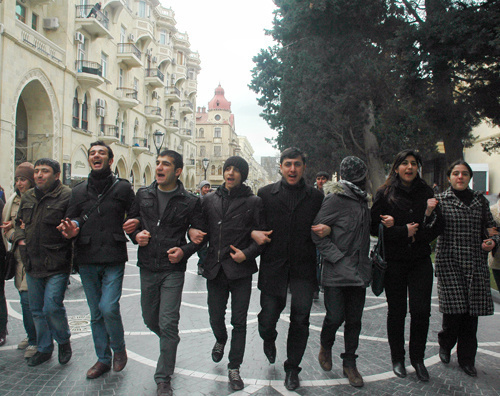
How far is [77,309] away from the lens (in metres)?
6.54

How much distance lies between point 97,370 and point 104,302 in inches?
25.6

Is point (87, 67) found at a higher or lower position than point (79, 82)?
higher

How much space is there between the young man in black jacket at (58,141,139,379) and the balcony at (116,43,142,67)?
29618mm

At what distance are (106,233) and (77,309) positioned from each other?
9.94 feet

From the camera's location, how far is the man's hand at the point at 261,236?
3.97 m

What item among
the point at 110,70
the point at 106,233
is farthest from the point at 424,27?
the point at 110,70

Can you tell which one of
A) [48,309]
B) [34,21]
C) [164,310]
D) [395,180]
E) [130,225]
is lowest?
[48,309]

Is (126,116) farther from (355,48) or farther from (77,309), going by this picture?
(77,309)

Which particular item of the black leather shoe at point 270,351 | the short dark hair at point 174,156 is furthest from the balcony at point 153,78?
the black leather shoe at point 270,351

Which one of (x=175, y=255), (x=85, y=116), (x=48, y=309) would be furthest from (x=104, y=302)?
(x=85, y=116)

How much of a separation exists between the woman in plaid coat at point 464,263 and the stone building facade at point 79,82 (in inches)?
684

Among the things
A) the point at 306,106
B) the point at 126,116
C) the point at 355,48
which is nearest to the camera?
the point at 355,48

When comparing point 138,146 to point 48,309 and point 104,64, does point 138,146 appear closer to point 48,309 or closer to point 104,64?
point 104,64

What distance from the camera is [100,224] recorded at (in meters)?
4.19
